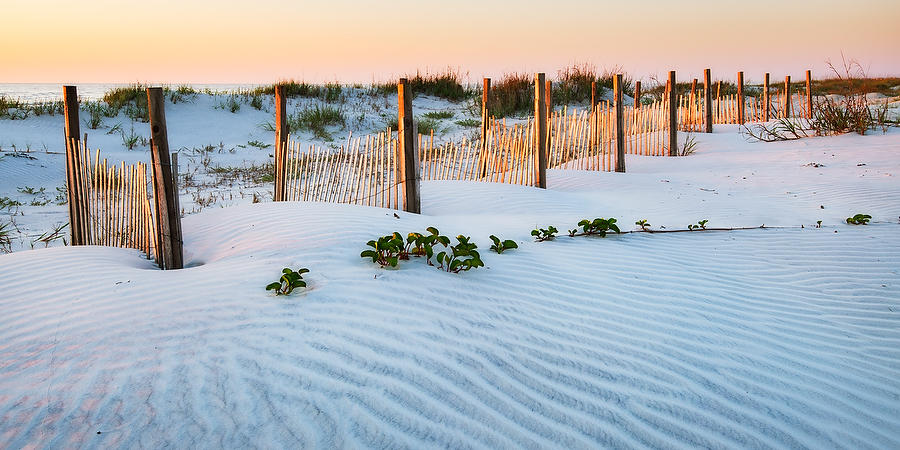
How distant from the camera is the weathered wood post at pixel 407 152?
591 cm

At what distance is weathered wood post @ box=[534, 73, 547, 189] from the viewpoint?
26.0ft

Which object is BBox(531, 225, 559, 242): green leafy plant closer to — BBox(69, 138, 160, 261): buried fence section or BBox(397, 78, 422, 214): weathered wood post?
BBox(397, 78, 422, 214): weathered wood post

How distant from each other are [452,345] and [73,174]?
4.86m

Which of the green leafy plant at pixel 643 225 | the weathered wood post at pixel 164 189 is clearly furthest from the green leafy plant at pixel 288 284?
the green leafy plant at pixel 643 225

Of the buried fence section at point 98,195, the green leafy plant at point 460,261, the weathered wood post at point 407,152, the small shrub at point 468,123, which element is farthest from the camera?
the small shrub at point 468,123

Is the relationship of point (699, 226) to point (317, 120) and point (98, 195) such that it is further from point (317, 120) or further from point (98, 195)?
point (317, 120)

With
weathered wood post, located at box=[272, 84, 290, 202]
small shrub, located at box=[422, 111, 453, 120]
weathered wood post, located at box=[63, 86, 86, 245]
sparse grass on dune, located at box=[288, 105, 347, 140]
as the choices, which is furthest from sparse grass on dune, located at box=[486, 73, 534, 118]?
weathered wood post, located at box=[63, 86, 86, 245]

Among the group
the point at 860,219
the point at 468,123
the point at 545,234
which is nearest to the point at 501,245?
the point at 545,234

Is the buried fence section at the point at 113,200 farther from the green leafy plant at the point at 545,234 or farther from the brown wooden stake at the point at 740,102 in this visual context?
the brown wooden stake at the point at 740,102

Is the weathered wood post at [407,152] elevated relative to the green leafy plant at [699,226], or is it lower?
elevated

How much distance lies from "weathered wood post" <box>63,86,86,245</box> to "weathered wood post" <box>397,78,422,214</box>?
3.16m

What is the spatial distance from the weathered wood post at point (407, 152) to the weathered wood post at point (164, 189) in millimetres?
2252

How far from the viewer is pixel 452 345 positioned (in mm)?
2854

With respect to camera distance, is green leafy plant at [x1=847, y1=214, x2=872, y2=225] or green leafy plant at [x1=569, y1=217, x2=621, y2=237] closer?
green leafy plant at [x1=569, y1=217, x2=621, y2=237]
